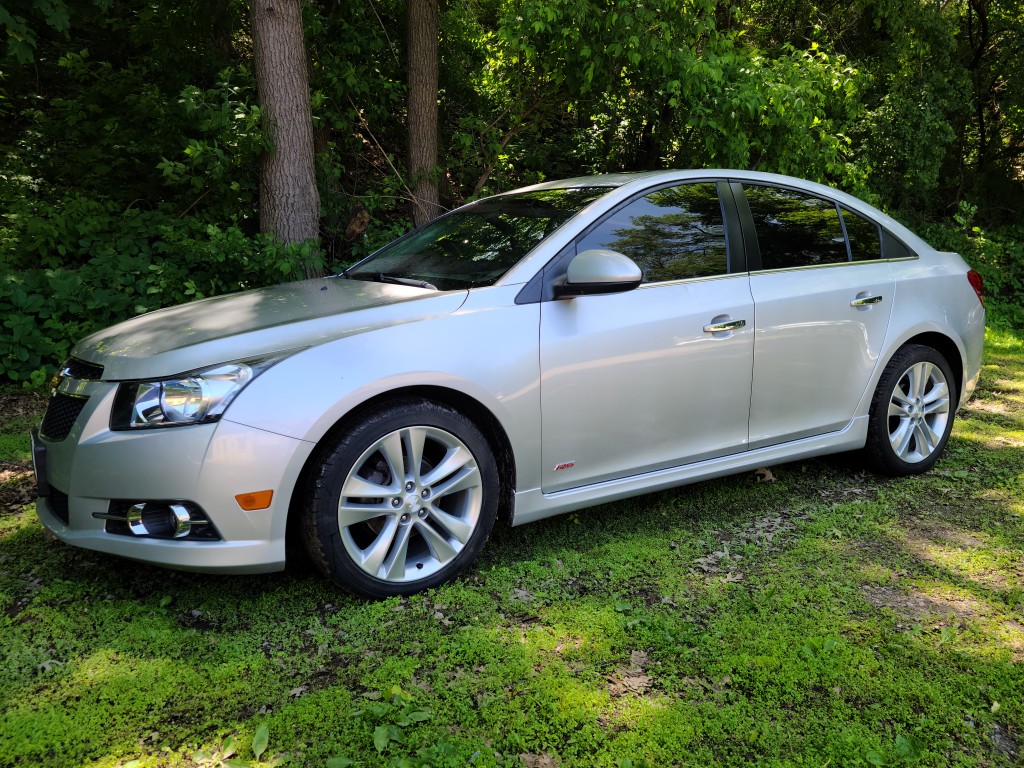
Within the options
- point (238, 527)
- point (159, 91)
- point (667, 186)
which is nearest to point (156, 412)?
point (238, 527)

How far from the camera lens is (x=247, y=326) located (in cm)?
311

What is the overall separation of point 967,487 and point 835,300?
4.38ft

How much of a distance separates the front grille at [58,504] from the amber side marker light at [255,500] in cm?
71

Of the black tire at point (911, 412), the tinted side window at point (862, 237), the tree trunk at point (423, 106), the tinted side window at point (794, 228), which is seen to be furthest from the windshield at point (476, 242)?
the tree trunk at point (423, 106)

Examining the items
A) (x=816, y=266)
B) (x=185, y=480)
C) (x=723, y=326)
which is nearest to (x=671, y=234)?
(x=723, y=326)

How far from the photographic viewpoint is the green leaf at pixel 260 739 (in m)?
2.29

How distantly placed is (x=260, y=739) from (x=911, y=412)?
372 centimetres

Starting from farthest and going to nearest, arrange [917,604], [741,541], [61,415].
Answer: [741,541]
[917,604]
[61,415]

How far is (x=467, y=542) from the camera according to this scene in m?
3.27

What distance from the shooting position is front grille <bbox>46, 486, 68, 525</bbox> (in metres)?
3.04

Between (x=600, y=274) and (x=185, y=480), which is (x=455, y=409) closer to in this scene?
(x=600, y=274)

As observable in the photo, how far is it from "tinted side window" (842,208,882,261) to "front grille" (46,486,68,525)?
3.79 metres

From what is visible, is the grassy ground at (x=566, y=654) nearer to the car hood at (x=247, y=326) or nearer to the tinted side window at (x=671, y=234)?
the car hood at (x=247, y=326)

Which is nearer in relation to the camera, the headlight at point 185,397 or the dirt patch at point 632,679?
the dirt patch at point 632,679
